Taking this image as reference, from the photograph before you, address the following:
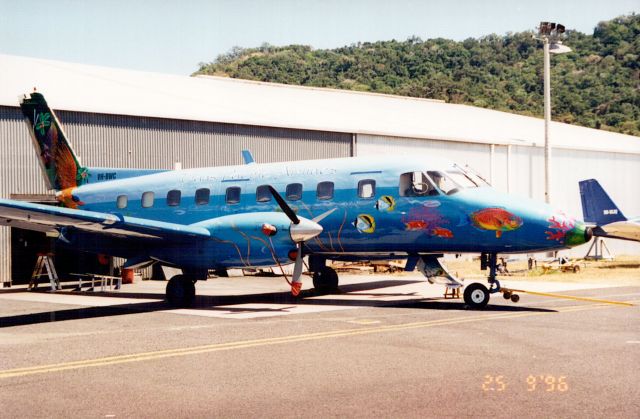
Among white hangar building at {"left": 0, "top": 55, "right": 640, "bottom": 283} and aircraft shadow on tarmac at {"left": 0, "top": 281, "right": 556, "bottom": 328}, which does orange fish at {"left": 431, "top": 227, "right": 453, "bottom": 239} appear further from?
white hangar building at {"left": 0, "top": 55, "right": 640, "bottom": 283}

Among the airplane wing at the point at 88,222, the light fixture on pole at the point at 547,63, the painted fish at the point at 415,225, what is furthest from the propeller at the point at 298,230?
the light fixture on pole at the point at 547,63

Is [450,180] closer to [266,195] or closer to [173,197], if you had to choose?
[266,195]

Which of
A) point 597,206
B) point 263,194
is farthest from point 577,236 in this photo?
point 597,206

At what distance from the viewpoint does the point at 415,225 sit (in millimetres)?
19938

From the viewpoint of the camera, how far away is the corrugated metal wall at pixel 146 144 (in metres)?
30.4

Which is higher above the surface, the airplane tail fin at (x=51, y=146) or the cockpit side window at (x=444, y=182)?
the airplane tail fin at (x=51, y=146)

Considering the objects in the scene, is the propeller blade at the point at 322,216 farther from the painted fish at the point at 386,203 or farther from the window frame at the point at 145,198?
the window frame at the point at 145,198

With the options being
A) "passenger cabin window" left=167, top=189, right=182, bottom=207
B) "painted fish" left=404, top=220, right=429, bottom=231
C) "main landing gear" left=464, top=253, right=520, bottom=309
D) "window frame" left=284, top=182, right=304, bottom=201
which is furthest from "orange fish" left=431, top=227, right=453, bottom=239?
"passenger cabin window" left=167, top=189, right=182, bottom=207

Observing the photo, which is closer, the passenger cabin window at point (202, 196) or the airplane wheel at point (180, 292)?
the airplane wheel at point (180, 292)

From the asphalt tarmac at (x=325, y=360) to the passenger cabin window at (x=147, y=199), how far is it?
3.78 meters

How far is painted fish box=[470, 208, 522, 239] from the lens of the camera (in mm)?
Answer: 18734

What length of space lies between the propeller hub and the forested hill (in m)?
74.2

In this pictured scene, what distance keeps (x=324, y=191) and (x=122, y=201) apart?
695 cm

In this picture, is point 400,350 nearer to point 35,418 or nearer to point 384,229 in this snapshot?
point 35,418
